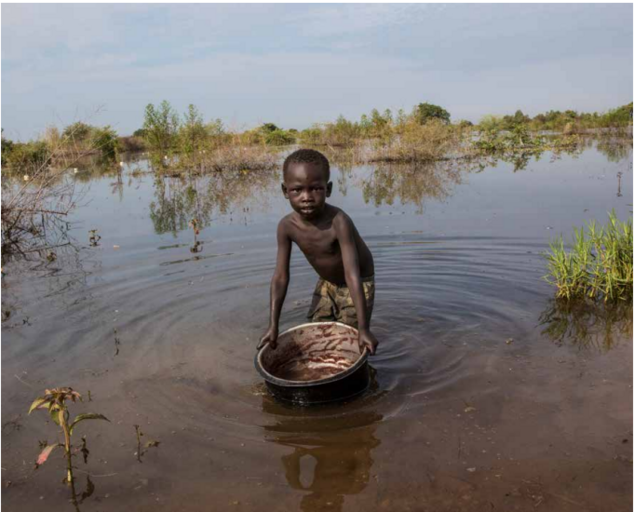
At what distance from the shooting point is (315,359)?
4195mm

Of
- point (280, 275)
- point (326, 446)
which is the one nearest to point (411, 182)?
point (280, 275)

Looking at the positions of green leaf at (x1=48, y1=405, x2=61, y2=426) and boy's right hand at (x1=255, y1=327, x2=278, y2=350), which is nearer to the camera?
green leaf at (x1=48, y1=405, x2=61, y2=426)

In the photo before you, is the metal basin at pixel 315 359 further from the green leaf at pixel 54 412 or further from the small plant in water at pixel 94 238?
the small plant in water at pixel 94 238

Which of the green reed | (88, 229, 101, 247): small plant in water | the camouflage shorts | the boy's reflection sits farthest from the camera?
(88, 229, 101, 247): small plant in water

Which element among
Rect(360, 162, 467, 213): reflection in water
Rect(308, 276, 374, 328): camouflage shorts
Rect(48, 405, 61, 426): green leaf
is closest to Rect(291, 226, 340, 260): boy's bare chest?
Rect(308, 276, 374, 328): camouflage shorts

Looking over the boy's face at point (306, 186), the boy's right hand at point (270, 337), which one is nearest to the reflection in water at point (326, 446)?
the boy's right hand at point (270, 337)

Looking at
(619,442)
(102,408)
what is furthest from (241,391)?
(619,442)

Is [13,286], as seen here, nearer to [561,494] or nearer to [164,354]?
[164,354]

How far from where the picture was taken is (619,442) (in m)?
3.02

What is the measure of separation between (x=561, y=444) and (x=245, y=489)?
171 cm

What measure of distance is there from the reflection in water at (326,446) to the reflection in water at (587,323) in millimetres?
1848

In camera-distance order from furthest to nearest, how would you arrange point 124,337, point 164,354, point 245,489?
point 124,337, point 164,354, point 245,489

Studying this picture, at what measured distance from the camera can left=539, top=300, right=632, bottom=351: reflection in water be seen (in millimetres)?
4469

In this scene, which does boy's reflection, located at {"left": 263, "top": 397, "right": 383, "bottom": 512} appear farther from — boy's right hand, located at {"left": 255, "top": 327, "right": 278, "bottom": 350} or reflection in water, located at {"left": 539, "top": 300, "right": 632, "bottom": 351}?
reflection in water, located at {"left": 539, "top": 300, "right": 632, "bottom": 351}
